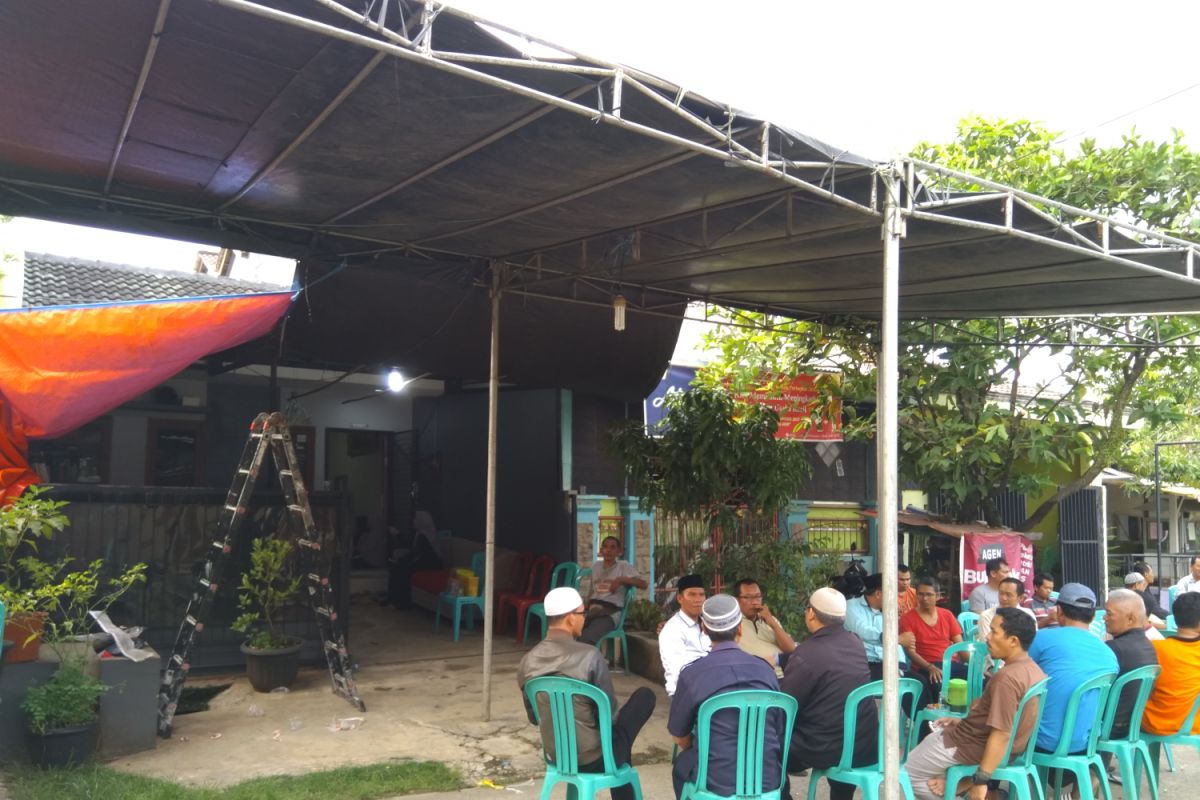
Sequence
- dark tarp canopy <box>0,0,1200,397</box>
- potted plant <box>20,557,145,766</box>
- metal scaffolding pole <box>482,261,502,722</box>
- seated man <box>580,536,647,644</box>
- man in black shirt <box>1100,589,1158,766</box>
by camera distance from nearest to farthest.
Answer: dark tarp canopy <box>0,0,1200,397</box> → man in black shirt <box>1100,589,1158,766</box> → potted plant <box>20,557,145,766</box> → metal scaffolding pole <box>482,261,502,722</box> → seated man <box>580,536,647,644</box>

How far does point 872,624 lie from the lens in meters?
5.71

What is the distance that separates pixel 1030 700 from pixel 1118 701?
1.05 metres

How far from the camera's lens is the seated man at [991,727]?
13.2 feet

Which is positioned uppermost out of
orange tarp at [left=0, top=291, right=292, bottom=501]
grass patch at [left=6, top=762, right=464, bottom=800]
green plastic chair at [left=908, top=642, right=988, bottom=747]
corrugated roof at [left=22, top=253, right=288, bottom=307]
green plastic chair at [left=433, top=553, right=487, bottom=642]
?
corrugated roof at [left=22, top=253, right=288, bottom=307]

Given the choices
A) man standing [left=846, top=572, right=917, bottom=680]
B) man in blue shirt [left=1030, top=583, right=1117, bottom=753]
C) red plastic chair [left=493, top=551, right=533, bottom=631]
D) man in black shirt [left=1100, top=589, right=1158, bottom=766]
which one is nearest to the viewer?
man in blue shirt [left=1030, top=583, right=1117, bottom=753]

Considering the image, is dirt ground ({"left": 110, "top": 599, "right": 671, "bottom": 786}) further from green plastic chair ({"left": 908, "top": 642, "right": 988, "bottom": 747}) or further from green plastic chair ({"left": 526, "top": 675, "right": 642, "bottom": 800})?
green plastic chair ({"left": 908, "top": 642, "right": 988, "bottom": 747})

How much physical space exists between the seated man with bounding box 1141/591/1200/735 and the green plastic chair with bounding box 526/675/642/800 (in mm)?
3183

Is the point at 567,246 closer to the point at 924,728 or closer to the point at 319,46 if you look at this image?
the point at 319,46

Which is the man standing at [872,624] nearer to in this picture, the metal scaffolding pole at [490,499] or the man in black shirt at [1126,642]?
the man in black shirt at [1126,642]

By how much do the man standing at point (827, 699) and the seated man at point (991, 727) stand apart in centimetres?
37

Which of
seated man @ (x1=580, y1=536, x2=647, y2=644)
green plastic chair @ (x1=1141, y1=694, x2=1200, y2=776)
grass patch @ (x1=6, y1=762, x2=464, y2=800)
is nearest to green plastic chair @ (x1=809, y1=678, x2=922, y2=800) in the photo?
green plastic chair @ (x1=1141, y1=694, x2=1200, y2=776)

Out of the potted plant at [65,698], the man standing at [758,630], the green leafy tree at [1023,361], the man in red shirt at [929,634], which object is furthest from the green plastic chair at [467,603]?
the man in red shirt at [929,634]

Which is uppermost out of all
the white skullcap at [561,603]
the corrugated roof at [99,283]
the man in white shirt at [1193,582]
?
the corrugated roof at [99,283]

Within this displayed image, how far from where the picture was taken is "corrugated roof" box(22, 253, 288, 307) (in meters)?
10.0
